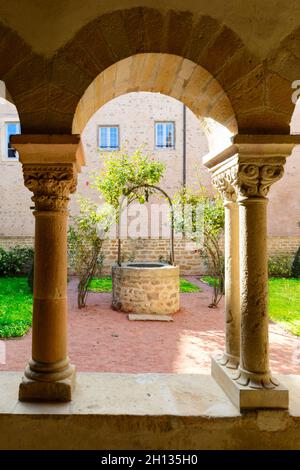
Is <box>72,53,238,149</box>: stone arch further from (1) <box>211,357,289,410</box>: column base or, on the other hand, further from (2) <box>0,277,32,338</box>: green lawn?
(2) <box>0,277,32,338</box>: green lawn

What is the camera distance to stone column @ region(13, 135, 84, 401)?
89.6 inches

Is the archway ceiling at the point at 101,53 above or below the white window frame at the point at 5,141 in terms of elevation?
below

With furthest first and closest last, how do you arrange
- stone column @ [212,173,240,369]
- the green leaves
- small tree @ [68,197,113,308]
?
the green leaves
small tree @ [68,197,113,308]
stone column @ [212,173,240,369]

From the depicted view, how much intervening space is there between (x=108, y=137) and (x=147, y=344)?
10247 mm

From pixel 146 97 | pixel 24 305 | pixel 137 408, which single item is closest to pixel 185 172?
pixel 146 97

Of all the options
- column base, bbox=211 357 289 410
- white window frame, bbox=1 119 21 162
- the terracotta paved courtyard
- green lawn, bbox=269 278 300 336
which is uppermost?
white window frame, bbox=1 119 21 162

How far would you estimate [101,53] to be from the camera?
229 centimetres

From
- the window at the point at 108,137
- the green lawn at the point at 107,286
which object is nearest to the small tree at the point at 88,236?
the green lawn at the point at 107,286

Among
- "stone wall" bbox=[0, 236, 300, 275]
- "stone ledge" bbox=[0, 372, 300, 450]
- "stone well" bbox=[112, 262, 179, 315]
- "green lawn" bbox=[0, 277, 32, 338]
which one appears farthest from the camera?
"stone wall" bbox=[0, 236, 300, 275]

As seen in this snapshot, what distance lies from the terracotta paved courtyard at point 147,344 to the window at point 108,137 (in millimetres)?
7948

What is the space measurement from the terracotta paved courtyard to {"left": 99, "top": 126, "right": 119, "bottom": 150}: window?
313 inches

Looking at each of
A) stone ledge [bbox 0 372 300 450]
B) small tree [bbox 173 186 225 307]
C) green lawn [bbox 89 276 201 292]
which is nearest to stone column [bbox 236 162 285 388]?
stone ledge [bbox 0 372 300 450]

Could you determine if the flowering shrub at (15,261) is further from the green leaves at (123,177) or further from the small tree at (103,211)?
the green leaves at (123,177)

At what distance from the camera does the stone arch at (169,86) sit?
2395 millimetres
